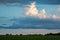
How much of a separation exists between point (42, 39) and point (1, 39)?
7.77 metres

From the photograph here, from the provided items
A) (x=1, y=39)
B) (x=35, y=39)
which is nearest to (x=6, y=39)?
(x=1, y=39)

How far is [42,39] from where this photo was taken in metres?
44.7

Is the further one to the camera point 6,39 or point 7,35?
point 7,35

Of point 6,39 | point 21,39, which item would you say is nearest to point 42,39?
point 21,39

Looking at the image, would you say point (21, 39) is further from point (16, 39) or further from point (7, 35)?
point (7, 35)

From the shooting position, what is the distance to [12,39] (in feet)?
140

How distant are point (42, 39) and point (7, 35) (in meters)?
9.78

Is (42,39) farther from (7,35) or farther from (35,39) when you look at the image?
(7,35)

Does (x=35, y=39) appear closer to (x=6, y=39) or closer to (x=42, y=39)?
(x=42, y=39)

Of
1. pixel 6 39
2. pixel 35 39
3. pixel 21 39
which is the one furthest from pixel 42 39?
pixel 6 39

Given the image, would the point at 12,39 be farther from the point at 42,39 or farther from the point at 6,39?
the point at 42,39

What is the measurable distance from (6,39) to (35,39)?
18.1 feet

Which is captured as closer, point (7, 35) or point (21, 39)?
point (21, 39)

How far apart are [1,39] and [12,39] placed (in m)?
2.19
